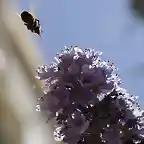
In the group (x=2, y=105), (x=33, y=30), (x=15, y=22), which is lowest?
(x=33, y=30)

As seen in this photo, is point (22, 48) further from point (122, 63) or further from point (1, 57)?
point (122, 63)

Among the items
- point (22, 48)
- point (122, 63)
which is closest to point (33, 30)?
point (22, 48)

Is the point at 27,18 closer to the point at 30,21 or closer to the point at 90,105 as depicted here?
the point at 30,21

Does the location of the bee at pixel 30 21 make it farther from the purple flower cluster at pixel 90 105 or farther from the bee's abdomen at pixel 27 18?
the purple flower cluster at pixel 90 105

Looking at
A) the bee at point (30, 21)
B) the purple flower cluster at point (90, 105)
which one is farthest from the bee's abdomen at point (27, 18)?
the purple flower cluster at point (90, 105)

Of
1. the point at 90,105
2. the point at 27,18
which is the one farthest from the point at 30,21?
the point at 90,105

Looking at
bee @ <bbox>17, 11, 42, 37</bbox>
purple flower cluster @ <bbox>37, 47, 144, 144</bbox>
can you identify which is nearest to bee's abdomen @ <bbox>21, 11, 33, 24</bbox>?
bee @ <bbox>17, 11, 42, 37</bbox>

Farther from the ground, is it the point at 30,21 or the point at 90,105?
the point at 30,21

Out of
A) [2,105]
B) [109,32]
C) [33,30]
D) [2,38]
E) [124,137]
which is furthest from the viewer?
[109,32]

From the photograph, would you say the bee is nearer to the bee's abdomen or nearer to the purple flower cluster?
the bee's abdomen
